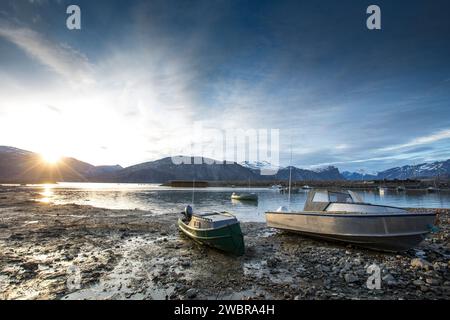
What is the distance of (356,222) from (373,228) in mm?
888

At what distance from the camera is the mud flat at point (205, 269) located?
9.15 meters

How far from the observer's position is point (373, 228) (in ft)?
44.7

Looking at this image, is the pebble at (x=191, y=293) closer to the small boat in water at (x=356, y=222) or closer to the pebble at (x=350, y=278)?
the pebble at (x=350, y=278)

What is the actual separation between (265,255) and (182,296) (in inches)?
260

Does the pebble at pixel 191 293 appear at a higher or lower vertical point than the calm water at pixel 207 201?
higher

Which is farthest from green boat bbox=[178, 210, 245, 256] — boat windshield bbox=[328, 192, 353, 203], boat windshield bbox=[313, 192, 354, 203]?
boat windshield bbox=[328, 192, 353, 203]

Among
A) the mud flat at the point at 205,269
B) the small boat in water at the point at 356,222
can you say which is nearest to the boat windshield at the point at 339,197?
the small boat in water at the point at 356,222

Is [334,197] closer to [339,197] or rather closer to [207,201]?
[339,197]

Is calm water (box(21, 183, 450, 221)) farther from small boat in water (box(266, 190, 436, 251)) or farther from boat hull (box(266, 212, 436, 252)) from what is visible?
boat hull (box(266, 212, 436, 252))

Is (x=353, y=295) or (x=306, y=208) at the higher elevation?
(x=306, y=208)

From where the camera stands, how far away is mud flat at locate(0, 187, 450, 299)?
915 cm
